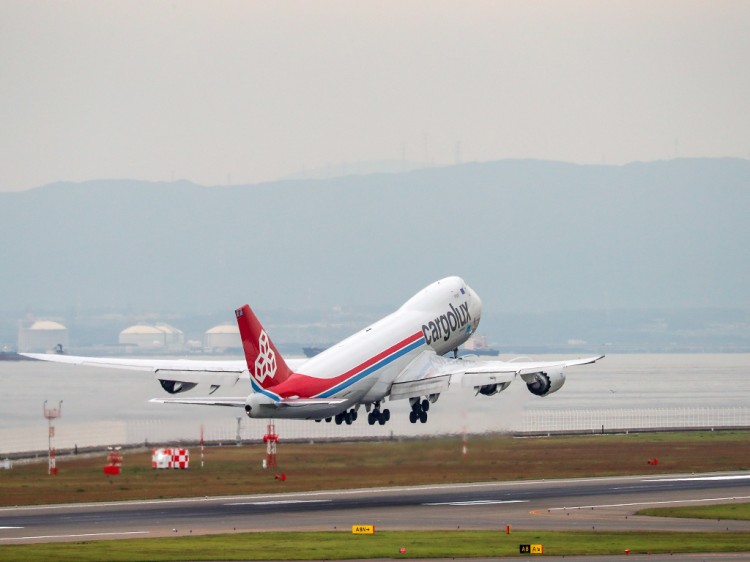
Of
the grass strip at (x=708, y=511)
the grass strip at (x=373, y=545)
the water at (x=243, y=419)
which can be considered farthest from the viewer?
the water at (x=243, y=419)

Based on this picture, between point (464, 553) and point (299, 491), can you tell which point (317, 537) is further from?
point (299, 491)

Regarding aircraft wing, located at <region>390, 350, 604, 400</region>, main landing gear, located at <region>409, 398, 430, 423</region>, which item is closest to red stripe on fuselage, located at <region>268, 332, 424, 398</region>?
aircraft wing, located at <region>390, 350, 604, 400</region>

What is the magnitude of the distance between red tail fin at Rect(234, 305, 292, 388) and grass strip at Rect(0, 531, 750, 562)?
1447 cm

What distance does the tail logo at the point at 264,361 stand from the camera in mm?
70500

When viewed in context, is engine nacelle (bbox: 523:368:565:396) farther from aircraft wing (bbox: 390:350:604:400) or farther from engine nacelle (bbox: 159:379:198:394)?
engine nacelle (bbox: 159:379:198:394)

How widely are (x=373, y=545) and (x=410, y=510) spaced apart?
1260 cm

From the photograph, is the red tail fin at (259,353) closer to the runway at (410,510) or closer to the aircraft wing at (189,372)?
the runway at (410,510)

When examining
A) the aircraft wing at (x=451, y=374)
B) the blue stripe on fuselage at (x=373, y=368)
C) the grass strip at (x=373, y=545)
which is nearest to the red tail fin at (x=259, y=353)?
the blue stripe on fuselage at (x=373, y=368)

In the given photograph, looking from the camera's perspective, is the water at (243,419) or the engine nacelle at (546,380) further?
Result: the water at (243,419)

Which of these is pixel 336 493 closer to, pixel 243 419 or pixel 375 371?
pixel 375 371

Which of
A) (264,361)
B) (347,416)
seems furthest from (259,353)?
(347,416)

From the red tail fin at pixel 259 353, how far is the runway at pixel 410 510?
235 inches

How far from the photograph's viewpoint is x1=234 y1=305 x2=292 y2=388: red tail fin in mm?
68938

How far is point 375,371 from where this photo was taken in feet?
266
